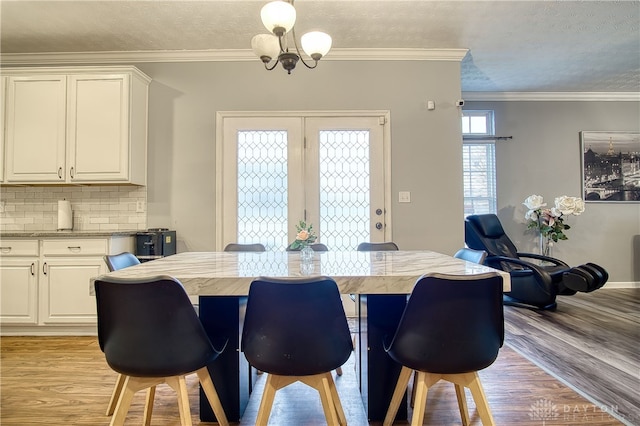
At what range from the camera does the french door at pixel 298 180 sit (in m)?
3.32

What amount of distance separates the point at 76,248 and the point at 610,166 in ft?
21.5

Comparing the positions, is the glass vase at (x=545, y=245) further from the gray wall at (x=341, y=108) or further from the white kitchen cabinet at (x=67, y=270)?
the white kitchen cabinet at (x=67, y=270)

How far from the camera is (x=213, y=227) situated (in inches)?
131

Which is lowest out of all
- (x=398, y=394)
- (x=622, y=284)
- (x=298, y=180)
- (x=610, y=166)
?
(x=622, y=284)

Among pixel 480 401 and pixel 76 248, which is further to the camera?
pixel 76 248

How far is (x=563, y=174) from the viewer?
4547mm

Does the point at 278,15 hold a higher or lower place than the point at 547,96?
lower

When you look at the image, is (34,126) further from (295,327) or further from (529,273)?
(529,273)

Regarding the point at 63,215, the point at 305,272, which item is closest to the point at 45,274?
the point at 63,215

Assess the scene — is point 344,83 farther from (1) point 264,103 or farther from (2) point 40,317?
(2) point 40,317

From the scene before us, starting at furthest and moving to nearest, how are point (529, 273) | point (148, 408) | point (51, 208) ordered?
point (529, 273) < point (51, 208) < point (148, 408)

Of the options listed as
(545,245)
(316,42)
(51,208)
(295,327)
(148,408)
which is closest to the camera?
(295,327)

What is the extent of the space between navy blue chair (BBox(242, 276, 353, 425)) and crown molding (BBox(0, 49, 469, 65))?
290 cm

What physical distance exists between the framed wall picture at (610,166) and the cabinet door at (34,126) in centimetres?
635
